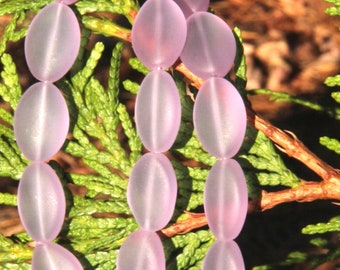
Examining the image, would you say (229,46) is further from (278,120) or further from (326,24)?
(326,24)

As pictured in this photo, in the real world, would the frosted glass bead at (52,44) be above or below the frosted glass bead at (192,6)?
below

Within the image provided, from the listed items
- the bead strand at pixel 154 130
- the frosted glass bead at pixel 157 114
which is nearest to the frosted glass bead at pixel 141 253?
the bead strand at pixel 154 130

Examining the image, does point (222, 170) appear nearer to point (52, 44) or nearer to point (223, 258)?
point (223, 258)

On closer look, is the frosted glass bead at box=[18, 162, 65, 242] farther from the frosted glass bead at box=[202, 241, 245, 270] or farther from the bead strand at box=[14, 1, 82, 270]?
the frosted glass bead at box=[202, 241, 245, 270]

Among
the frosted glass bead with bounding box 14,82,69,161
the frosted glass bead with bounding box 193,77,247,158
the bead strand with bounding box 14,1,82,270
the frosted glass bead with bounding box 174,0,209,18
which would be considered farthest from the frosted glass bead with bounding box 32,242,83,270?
the frosted glass bead with bounding box 174,0,209,18

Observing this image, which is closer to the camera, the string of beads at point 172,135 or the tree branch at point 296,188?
the string of beads at point 172,135

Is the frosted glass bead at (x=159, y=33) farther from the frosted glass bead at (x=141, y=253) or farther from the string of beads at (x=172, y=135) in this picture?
the frosted glass bead at (x=141, y=253)

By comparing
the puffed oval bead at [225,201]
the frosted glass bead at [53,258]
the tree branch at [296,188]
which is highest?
the tree branch at [296,188]
